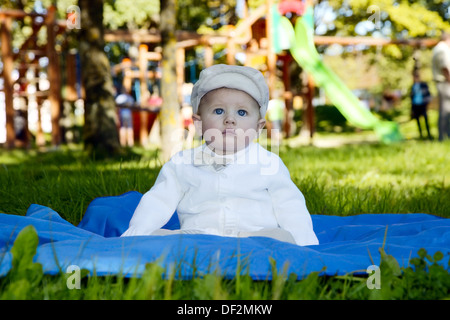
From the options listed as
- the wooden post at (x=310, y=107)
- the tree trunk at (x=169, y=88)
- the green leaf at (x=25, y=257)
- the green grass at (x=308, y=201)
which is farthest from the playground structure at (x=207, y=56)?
the green leaf at (x=25, y=257)

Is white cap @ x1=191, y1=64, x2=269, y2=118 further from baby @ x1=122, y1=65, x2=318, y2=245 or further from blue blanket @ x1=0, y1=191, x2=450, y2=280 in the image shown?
blue blanket @ x1=0, y1=191, x2=450, y2=280

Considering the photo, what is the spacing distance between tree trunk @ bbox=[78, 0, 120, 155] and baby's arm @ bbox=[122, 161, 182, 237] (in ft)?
11.6

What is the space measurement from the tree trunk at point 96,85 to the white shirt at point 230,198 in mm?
3583

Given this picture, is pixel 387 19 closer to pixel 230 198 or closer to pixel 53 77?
pixel 53 77

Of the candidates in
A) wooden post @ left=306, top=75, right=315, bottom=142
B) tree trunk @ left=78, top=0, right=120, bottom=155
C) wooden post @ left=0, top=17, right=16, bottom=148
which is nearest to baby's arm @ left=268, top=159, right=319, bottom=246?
tree trunk @ left=78, top=0, right=120, bottom=155

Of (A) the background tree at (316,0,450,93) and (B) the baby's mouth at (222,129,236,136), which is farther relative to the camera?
(A) the background tree at (316,0,450,93)

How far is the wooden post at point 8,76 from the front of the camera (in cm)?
895

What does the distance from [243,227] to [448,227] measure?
90 cm

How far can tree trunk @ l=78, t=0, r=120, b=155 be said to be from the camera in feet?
19.1

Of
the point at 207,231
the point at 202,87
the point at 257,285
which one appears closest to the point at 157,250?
the point at 257,285

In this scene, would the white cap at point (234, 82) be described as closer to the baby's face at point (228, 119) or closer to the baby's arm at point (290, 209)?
the baby's face at point (228, 119)

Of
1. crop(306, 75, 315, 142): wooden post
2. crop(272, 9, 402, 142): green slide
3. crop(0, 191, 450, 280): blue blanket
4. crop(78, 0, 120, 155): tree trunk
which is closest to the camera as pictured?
crop(0, 191, 450, 280): blue blanket

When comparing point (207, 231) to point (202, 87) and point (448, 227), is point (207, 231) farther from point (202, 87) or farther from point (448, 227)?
point (448, 227)

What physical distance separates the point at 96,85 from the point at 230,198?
3910 mm
